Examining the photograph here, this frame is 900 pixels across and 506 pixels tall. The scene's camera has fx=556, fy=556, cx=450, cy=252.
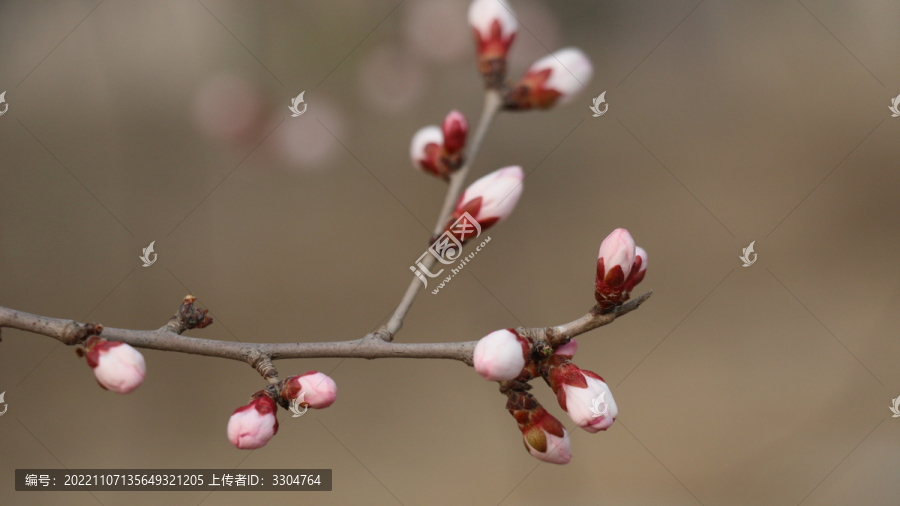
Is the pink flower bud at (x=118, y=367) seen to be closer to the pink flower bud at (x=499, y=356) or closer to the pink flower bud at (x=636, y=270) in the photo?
the pink flower bud at (x=499, y=356)

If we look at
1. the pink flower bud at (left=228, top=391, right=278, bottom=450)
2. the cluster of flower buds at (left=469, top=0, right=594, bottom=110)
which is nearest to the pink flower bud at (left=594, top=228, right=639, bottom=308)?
the cluster of flower buds at (left=469, top=0, right=594, bottom=110)

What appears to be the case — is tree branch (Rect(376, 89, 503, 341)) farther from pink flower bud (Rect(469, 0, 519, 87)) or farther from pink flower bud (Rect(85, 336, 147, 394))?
pink flower bud (Rect(85, 336, 147, 394))


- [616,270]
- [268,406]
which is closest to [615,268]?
[616,270]

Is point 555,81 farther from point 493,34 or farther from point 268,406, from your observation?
point 268,406

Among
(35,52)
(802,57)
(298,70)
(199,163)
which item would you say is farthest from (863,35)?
(35,52)

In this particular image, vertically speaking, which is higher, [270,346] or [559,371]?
[270,346]

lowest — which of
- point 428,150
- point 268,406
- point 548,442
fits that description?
point 548,442

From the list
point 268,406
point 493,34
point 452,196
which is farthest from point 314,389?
point 493,34
